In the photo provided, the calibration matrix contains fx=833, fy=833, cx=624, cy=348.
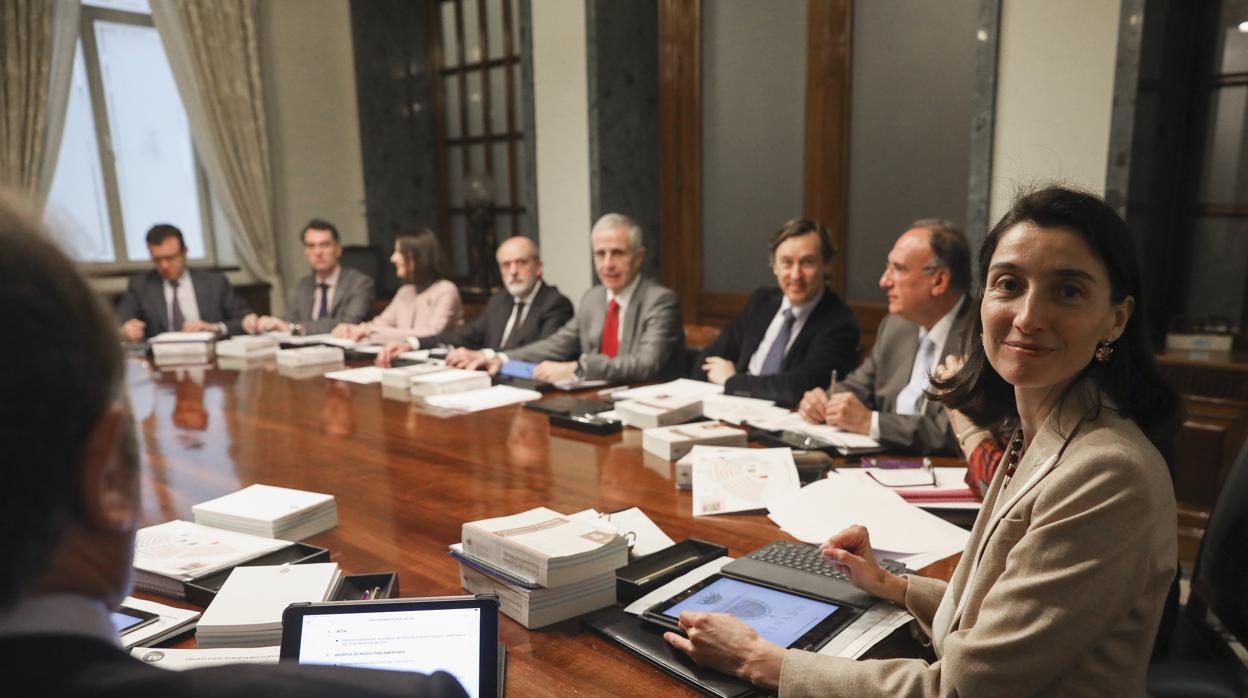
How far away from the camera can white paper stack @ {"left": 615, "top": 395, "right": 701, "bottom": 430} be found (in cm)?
246

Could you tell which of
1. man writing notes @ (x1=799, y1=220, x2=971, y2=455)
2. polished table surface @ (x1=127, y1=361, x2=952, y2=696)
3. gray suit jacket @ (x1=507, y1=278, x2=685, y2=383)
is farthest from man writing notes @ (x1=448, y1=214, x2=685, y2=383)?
man writing notes @ (x1=799, y1=220, x2=971, y2=455)

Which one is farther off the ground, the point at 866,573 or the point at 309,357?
the point at 866,573

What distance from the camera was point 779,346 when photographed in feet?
10.9

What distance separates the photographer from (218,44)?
6195mm

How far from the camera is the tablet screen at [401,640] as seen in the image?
102 centimetres

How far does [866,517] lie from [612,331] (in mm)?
2288

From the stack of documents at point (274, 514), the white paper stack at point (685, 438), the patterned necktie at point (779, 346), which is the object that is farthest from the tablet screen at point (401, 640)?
the patterned necktie at point (779, 346)

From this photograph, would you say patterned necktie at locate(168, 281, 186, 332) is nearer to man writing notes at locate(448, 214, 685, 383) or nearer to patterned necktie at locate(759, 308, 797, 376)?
man writing notes at locate(448, 214, 685, 383)

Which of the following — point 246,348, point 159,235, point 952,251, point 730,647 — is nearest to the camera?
point 730,647

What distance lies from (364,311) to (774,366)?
2.87 metres

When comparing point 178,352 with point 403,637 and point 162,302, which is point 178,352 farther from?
point 403,637

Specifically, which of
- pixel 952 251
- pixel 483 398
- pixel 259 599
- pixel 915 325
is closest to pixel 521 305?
pixel 483 398

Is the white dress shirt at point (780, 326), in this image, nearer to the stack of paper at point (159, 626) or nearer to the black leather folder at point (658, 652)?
the black leather folder at point (658, 652)

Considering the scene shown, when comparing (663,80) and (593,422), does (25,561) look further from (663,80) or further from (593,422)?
(663,80)
